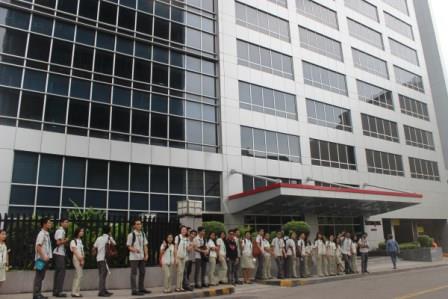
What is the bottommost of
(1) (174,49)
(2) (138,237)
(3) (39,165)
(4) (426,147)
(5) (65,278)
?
(5) (65,278)

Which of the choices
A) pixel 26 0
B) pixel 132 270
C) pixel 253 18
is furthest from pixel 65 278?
pixel 253 18

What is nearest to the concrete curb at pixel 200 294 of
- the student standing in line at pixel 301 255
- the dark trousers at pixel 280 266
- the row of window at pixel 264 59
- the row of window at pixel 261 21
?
the dark trousers at pixel 280 266

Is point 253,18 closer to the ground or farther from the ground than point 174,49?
farther from the ground

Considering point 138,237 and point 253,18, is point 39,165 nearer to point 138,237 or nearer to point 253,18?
point 138,237

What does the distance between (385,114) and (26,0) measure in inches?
1116

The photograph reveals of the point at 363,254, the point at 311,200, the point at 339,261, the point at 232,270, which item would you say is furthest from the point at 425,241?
the point at 232,270

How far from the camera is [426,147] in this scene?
37938 millimetres

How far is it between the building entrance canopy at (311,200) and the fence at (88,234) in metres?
8.39

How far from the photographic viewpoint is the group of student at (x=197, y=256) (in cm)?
994

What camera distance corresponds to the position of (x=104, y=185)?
19.7 metres

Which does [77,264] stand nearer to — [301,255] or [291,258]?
[291,258]

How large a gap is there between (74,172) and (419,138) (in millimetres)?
31504

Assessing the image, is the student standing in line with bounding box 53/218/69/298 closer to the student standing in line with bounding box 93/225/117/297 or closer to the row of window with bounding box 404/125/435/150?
the student standing in line with bounding box 93/225/117/297

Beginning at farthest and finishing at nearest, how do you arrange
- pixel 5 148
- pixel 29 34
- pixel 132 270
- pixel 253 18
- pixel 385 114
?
pixel 385 114
pixel 253 18
pixel 29 34
pixel 5 148
pixel 132 270
